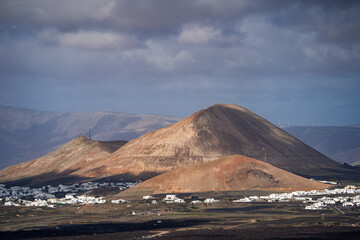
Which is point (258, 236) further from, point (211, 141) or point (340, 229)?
point (211, 141)

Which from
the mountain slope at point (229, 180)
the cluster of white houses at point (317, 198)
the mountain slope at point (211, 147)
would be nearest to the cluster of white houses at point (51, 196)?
the mountain slope at point (229, 180)

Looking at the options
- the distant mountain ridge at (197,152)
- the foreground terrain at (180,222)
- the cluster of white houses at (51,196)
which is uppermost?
the distant mountain ridge at (197,152)

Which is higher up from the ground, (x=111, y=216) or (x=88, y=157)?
(x=88, y=157)

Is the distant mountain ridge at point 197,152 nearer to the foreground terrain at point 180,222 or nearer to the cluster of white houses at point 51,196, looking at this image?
the cluster of white houses at point 51,196

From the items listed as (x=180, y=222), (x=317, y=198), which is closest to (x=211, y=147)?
(x=317, y=198)

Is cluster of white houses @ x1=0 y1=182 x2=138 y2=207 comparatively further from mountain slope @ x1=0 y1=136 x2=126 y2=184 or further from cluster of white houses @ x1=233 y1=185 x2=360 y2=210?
cluster of white houses @ x1=233 y1=185 x2=360 y2=210

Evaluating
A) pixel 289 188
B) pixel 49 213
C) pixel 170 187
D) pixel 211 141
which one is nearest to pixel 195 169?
pixel 170 187

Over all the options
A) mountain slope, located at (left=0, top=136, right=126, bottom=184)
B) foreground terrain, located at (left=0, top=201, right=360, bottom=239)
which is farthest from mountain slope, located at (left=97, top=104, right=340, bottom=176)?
foreground terrain, located at (left=0, top=201, right=360, bottom=239)
